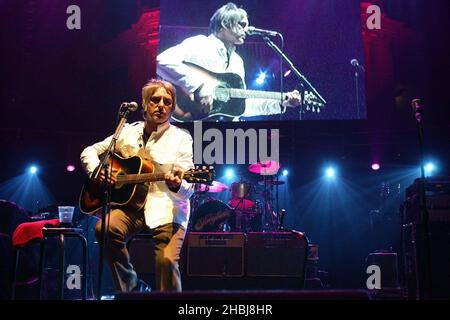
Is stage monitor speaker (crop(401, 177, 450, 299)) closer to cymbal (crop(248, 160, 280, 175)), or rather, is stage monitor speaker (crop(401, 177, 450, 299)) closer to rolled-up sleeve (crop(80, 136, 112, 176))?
rolled-up sleeve (crop(80, 136, 112, 176))

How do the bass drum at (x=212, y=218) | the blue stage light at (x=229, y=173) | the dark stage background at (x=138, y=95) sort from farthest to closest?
the blue stage light at (x=229, y=173) → the dark stage background at (x=138, y=95) → the bass drum at (x=212, y=218)

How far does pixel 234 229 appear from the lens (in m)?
7.06

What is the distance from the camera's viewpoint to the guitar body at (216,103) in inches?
285

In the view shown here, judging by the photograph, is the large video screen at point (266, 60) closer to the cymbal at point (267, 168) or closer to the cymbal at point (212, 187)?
the cymbal at point (212, 187)

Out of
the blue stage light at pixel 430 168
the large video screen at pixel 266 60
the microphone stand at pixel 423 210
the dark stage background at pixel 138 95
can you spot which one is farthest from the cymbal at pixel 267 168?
the microphone stand at pixel 423 210

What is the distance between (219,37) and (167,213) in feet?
13.8

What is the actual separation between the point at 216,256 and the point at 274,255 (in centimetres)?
63

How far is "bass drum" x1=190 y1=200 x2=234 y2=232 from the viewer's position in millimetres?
6938

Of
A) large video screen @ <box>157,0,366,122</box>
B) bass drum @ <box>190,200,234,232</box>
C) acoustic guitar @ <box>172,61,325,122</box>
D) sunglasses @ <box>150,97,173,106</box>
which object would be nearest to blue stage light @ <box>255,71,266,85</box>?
large video screen @ <box>157,0,366,122</box>

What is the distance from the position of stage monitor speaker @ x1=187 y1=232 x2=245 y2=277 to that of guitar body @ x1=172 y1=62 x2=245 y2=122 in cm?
239

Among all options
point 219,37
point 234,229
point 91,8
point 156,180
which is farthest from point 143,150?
point 91,8

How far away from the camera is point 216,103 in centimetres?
727

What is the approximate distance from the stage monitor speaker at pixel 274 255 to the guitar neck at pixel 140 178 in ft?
6.10
